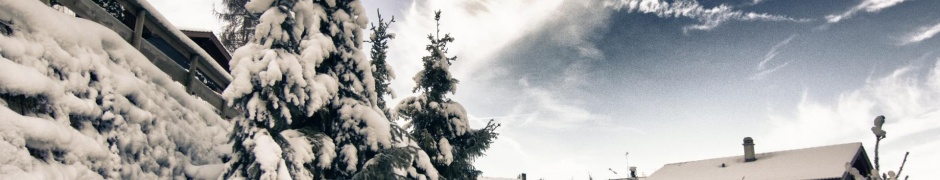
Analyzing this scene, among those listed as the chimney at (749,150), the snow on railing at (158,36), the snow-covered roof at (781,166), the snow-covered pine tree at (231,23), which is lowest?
the snow on railing at (158,36)

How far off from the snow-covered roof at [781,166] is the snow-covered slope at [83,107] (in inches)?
912

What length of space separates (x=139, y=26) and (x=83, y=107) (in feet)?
5.99

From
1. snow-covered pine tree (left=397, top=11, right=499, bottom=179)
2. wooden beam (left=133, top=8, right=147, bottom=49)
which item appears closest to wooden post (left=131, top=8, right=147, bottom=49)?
wooden beam (left=133, top=8, right=147, bottom=49)

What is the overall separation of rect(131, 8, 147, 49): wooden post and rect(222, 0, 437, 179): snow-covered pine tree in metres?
1.13

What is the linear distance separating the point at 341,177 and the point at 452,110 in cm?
702

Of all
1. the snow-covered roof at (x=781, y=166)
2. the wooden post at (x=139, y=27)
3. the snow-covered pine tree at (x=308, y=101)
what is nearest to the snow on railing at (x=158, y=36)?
the wooden post at (x=139, y=27)

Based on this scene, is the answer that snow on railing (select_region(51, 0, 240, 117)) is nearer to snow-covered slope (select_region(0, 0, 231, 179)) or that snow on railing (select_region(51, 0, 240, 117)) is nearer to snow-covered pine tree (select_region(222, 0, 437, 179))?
snow-covered slope (select_region(0, 0, 231, 179))

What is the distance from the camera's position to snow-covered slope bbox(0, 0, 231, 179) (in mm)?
4031

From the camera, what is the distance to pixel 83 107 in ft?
15.6

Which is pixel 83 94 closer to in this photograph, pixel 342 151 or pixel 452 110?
pixel 342 151

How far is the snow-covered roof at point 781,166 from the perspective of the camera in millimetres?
22500

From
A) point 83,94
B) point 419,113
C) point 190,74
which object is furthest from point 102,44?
point 419,113

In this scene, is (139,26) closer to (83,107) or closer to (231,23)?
(83,107)

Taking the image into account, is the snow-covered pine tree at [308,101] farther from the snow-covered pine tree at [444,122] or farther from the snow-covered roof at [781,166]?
the snow-covered roof at [781,166]
